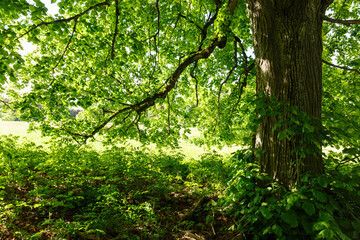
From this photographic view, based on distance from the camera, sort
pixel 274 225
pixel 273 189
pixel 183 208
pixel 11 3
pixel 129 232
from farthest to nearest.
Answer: pixel 183 208 → pixel 129 232 → pixel 11 3 → pixel 273 189 → pixel 274 225

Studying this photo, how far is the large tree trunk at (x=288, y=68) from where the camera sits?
7.93 ft

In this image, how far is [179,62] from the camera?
5469mm

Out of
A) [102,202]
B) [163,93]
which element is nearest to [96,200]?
[102,202]

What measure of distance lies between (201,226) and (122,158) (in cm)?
352

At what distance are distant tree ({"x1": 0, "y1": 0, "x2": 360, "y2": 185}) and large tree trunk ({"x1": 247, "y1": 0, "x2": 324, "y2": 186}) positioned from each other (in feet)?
0.04

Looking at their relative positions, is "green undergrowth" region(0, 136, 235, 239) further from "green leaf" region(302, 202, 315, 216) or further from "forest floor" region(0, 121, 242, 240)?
"green leaf" region(302, 202, 315, 216)

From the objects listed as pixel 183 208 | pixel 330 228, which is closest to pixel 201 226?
pixel 183 208

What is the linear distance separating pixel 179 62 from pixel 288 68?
11.5 ft

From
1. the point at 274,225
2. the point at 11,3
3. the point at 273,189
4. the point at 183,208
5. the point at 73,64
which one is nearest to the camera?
the point at 274,225

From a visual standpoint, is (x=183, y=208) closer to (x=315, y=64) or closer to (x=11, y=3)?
(x=315, y=64)

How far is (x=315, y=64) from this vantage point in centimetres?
259

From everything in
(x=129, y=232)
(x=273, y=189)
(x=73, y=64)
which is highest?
(x=73, y=64)

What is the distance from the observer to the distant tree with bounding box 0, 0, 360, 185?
2488 millimetres

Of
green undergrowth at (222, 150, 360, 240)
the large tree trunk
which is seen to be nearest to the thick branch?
the large tree trunk
